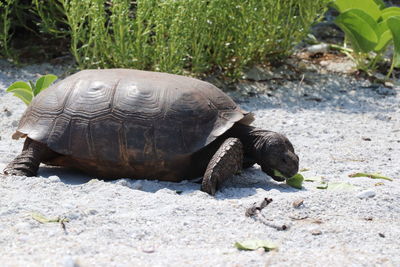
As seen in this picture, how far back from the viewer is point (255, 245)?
114 inches

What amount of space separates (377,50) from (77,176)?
3.85 m

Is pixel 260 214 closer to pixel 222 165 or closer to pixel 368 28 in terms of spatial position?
pixel 222 165

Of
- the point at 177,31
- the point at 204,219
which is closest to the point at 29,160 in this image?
the point at 204,219

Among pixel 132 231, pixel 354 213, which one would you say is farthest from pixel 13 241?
pixel 354 213

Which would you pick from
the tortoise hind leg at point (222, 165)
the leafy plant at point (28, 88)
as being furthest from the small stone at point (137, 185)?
the leafy plant at point (28, 88)

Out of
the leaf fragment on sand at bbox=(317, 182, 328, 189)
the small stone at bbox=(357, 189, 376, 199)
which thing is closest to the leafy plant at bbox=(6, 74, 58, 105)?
the leaf fragment on sand at bbox=(317, 182, 328, 189)

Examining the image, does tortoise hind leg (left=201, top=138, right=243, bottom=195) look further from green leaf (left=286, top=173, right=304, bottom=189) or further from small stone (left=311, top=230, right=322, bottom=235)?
small stone (left=311, top=230, right=322, bottom=235)

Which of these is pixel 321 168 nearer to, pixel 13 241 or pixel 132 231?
pixel 132 231

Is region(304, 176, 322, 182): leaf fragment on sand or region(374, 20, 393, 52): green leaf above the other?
region(374, 20, 393, 52): green leaf

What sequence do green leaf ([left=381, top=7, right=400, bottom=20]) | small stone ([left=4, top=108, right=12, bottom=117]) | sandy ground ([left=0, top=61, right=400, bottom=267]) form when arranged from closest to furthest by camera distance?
sandy ground ([left=0, top=61, right=400, bottom=267])
small stone ([left=4, top=108, right=12, bottom=117])
green leaf ([left=381, top=7, right=400, bottom=20])

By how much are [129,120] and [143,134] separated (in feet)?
0.38

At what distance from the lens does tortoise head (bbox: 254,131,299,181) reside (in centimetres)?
398

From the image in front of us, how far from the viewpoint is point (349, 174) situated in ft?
14.3

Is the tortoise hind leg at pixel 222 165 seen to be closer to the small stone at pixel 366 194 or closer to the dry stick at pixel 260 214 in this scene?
the dry stick at pixel 260 214
